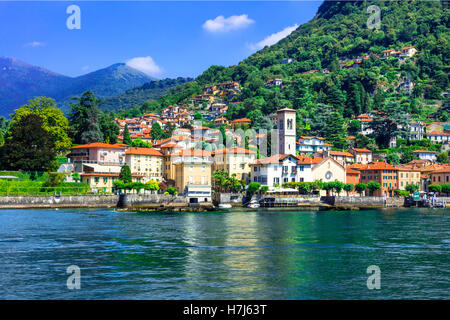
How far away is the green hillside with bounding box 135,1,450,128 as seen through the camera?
134500 millimetres

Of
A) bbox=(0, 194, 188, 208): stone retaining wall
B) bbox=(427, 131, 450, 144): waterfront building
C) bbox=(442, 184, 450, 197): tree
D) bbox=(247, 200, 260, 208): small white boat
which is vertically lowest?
bbox=(247, 200, 260, 208): small white boat

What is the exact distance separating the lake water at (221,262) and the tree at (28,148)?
1233 inches

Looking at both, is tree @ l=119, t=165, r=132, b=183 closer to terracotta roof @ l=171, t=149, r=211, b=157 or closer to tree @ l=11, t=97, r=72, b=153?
terracotta roof @ l=171, t=149, r=211, b=157

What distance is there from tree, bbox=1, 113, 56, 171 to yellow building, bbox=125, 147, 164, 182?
46.2 ft

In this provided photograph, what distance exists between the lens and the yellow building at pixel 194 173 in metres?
72.7

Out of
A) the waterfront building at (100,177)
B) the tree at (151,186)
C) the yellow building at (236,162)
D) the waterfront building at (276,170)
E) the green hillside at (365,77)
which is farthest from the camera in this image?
the green hillside at (365,77)

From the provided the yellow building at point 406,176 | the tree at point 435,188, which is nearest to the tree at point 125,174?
the yellow building at point 406,176

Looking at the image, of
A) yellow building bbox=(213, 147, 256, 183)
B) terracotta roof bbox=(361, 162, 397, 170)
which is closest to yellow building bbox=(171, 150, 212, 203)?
yellow building bbox=(213, 147, 256, 183)

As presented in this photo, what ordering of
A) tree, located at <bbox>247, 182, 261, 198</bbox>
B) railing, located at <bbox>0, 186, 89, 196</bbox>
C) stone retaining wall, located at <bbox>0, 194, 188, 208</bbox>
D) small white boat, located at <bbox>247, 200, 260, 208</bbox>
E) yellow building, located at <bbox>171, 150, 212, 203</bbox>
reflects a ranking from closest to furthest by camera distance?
stone retaining wall, located at <bbox>0, 194, 188, 208</bbox> < railing, located at <bbox>0, 186, 89, 196</bbox> < small white boat, located at <bbox>247, 200, 260, 208</bbox> < yellow building, located at <bbox>171, 150, 212, 203</bbox> < tree, located at <bbox>247, 182, 261, 198</bbox>

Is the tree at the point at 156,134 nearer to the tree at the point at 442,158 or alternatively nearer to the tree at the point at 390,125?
the tree at the point at 390,125

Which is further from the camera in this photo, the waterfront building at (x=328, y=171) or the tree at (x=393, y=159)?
the tree at (x=393, y=159)

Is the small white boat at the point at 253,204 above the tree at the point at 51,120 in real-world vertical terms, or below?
below

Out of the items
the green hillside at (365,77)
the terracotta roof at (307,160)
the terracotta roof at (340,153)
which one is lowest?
the terracotta roof at (307,160)
